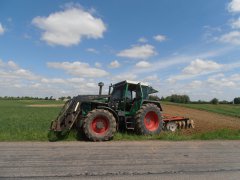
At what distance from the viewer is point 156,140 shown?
10.0m

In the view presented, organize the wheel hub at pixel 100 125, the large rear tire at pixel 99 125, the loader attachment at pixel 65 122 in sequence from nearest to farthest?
the large rear tire at pixel 99 125
the loader attachment at pixel 65 122
the wheel hub at pixel 100 125

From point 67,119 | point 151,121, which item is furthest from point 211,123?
point 67,119

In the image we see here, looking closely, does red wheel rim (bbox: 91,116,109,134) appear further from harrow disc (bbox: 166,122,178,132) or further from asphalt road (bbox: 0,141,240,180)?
harrow disc (bbox: 166,122,178,132)

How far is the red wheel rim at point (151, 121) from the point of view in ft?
38.4

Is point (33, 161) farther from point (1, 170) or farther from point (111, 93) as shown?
point (111, 93)

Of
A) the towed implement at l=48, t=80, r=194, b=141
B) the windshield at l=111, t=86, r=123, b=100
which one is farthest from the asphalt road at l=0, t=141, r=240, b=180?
the windshield at l=111, t=86, r=123, b=100

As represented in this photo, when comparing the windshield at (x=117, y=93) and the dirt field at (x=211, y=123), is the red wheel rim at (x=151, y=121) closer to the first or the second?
the windshield at (x=117, y=93)

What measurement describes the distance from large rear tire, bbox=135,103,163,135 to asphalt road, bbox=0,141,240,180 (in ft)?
8.04

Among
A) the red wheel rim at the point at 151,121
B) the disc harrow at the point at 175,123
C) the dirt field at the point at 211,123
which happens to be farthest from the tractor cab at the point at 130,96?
the dirt field at the point at 211,123

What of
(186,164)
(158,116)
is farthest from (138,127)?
(186,164)

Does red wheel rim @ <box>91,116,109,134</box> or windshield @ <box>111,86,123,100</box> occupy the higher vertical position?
windshield @ <box>111,86,123,100</box>

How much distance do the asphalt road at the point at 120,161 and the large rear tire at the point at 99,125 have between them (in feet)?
4.92

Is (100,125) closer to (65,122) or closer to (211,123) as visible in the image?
(65,122)

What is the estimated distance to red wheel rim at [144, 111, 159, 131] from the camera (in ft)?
38.4
